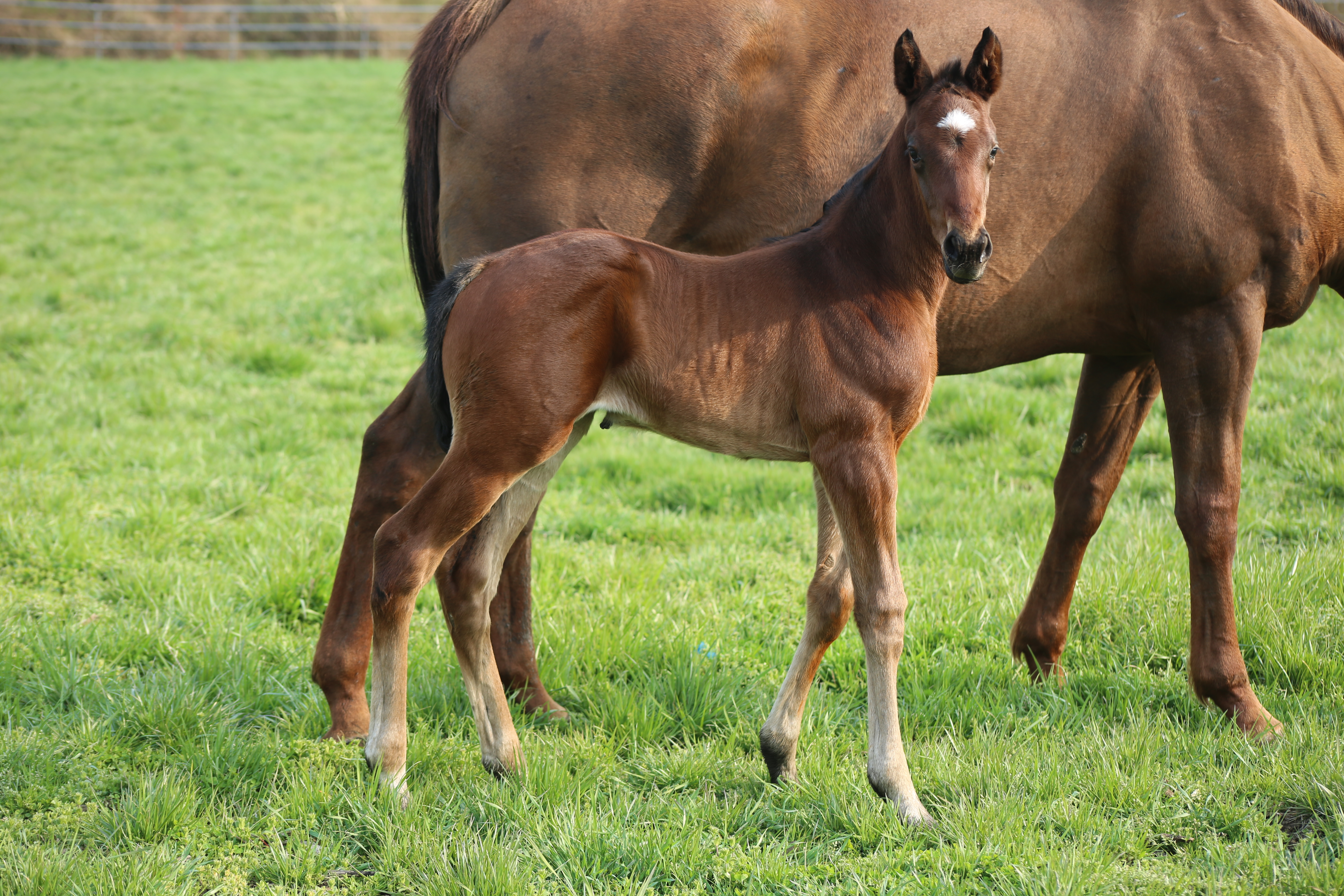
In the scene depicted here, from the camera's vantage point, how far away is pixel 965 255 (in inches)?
98.2

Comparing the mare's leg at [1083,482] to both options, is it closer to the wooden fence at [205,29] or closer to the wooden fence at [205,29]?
the wooden fence at [205,29]

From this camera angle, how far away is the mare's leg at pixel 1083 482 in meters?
3.87

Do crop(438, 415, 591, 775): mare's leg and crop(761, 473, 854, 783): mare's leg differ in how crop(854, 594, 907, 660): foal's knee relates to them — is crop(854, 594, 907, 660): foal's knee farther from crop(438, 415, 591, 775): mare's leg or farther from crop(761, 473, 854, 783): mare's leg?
crop(438, 415, 591, 775): mare's leg

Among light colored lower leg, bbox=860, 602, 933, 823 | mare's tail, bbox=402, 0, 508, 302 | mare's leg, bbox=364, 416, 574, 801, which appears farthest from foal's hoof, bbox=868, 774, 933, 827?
mare's tail, bbox=402, 0, 508, 302

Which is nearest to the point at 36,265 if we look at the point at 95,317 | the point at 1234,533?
the point at 95,317

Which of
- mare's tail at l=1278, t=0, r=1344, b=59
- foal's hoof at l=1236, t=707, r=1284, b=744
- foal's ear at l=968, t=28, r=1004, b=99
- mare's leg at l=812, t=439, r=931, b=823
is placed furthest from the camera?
mare's tail at l=1278, t=0, r=1344, b=59

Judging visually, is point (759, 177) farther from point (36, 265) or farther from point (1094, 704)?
point (36, 265)

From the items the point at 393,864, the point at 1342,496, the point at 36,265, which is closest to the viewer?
the point at 393,864

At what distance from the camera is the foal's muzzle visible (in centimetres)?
249

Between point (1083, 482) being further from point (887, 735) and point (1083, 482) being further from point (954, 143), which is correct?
point (954, 143)

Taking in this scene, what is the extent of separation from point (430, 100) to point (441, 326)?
A: 1050 mm

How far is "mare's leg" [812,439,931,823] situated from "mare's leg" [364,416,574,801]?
76cm

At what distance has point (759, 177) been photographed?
134 inches

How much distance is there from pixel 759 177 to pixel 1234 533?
6.63 ft
